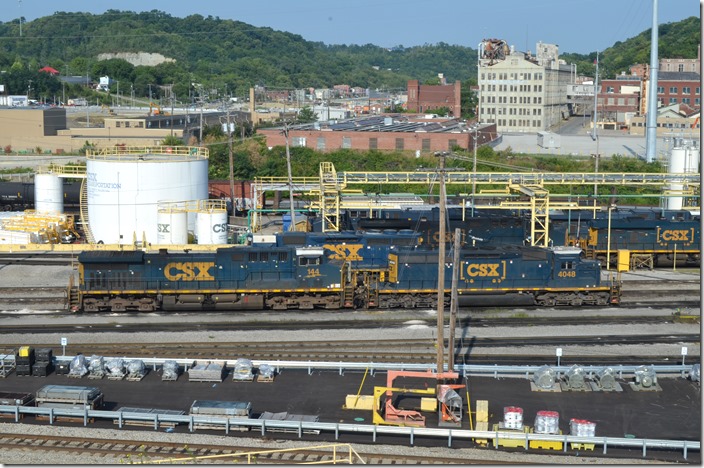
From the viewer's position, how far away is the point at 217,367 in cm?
2089

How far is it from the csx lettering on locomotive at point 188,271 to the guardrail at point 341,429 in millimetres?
12258

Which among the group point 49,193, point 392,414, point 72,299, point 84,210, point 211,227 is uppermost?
point 49,193

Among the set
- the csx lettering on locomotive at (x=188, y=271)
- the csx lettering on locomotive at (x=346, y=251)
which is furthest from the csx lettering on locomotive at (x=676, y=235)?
the csx lettering on locomotive at (x=188, y=271)

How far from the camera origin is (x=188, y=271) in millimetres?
30859

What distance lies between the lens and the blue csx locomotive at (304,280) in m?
30.8

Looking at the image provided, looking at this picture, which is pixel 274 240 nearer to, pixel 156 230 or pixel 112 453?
pixel 156 230

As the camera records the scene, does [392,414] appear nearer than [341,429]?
No

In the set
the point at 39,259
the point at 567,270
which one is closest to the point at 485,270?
the point at 567,270

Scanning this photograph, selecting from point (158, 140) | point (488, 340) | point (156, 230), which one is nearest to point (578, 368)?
point (488, 340)

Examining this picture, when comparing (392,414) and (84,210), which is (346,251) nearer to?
(392,414)

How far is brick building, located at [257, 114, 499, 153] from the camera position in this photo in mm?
68938

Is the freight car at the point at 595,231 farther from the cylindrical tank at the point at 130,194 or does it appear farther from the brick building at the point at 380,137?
the brick building at the point at 380,137

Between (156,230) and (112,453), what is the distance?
25.6m

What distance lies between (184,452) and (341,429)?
10.5 feet
